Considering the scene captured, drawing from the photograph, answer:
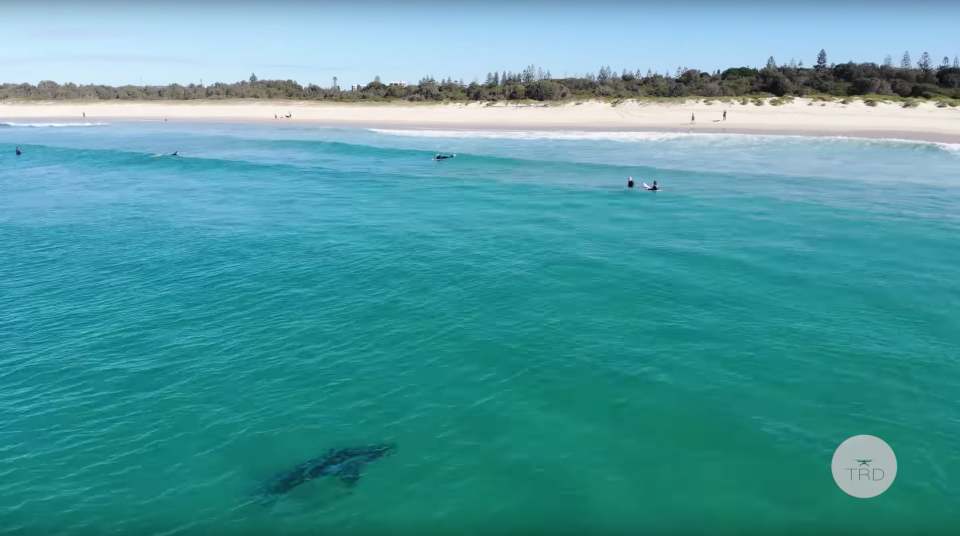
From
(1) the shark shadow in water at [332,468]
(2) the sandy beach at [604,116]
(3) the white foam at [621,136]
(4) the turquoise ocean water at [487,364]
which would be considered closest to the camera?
(4) the turquoise ocean water at [487,364]

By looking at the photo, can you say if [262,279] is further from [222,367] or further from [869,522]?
[869,522]

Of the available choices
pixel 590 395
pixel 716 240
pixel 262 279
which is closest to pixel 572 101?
pixel 716 240

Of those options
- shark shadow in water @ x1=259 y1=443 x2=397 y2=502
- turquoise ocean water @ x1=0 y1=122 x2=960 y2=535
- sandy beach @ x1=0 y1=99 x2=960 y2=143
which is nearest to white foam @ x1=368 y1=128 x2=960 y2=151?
sandy beach @ x1=0 y1=99 x2=960 y2=143

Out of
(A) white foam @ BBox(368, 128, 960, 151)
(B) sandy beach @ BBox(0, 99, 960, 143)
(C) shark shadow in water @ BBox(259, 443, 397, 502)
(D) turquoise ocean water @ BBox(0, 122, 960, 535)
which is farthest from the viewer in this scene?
(B) sandy beach @ BBox(0, 99, 960, 143)

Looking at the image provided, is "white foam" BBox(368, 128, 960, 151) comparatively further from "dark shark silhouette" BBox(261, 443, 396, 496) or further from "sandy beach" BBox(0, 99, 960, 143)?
"dark shark silhouette" BBox(261, 443, 396, 496)

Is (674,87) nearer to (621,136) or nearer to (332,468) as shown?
(621,136)

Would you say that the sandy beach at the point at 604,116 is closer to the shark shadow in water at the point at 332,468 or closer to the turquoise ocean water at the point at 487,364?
the turquoise ocean water at the point at 487,364

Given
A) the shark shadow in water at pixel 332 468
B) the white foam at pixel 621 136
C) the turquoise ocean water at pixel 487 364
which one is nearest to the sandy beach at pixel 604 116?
the white foam at pixel 621 136

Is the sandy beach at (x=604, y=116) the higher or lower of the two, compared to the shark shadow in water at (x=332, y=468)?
higher
